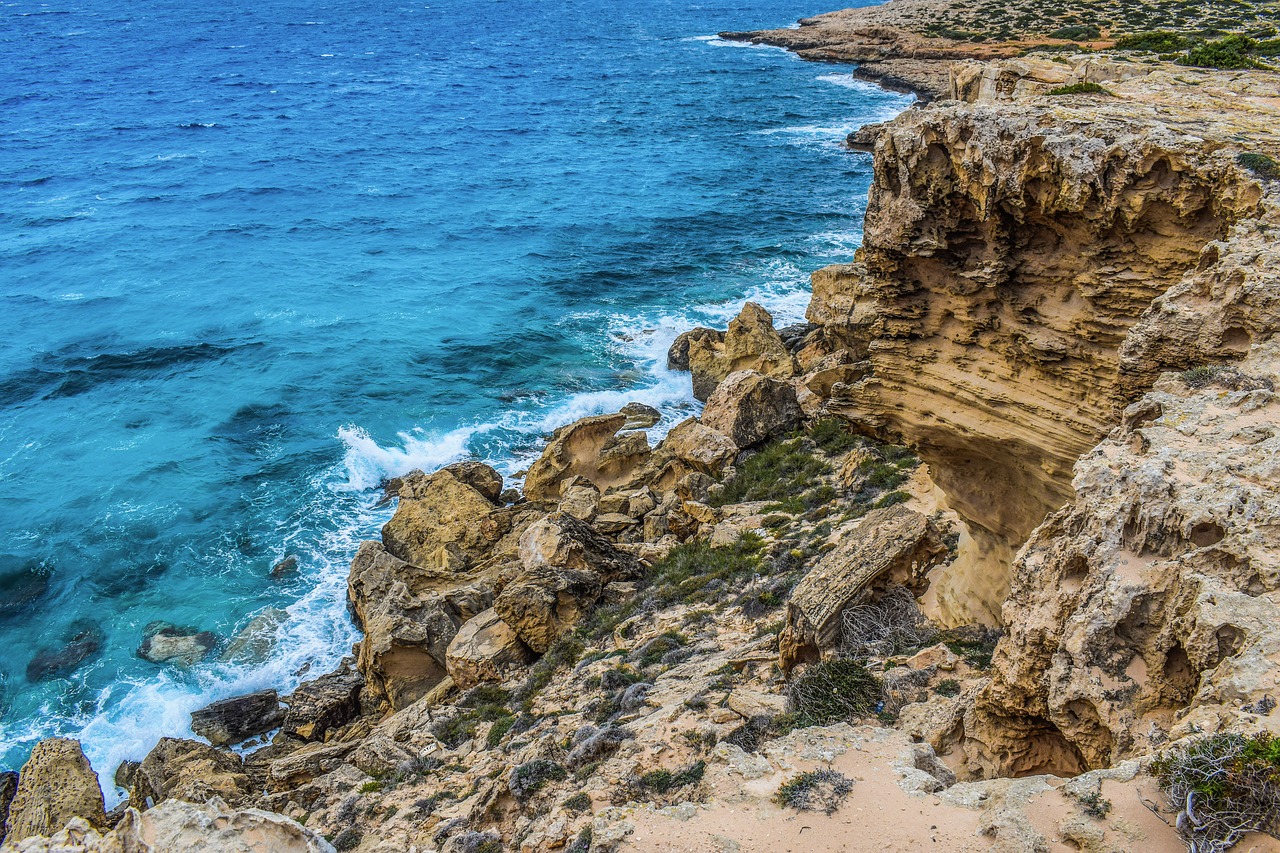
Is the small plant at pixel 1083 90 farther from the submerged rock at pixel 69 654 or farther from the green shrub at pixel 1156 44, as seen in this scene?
the submerged rock at pixel 69 654

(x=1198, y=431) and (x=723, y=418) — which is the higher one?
(x=1198, y=431)

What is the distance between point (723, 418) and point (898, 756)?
17.2m

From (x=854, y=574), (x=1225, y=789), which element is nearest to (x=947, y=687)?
(x=854, y=574)

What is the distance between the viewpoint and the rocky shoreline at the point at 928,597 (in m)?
7.80

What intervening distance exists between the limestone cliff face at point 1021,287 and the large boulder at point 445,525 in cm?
1302

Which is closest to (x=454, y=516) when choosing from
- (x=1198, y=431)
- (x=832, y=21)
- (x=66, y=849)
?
(x=66, y=849)

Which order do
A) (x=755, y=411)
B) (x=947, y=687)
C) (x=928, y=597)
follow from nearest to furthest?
(x=947, y=687)
(x=928, y=597)
(x=755, y=411)

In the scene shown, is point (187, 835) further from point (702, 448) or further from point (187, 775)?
point (702, 448)

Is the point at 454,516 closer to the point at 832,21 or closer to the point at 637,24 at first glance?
the point at 832,21

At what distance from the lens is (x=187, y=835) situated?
892cm

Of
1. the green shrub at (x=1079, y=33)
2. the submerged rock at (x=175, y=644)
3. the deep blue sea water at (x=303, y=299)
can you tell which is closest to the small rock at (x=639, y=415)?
the deep blue sea water at (x=303, y=299)

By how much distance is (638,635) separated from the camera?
17.6 m

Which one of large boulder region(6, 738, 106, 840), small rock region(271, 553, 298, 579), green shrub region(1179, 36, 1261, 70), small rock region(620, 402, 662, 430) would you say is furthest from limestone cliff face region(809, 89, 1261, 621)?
small rock region(271, 553, 298, 579)

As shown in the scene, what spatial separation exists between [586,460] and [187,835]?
759 inches
